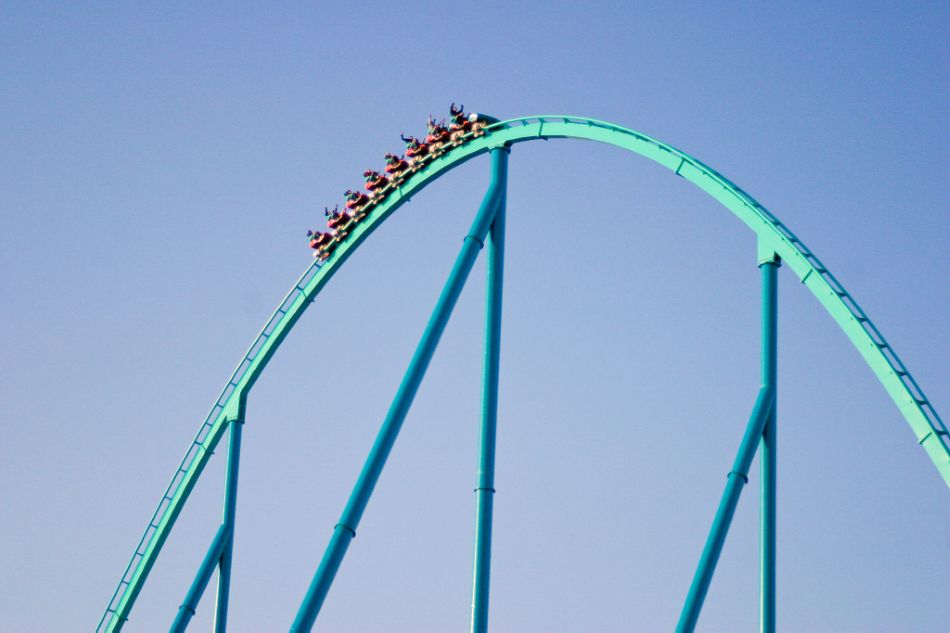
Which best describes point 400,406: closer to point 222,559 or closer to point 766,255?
point 766,255

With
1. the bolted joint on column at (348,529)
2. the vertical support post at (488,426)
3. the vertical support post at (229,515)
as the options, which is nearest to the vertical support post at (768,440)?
the vertical support post at (488,426)

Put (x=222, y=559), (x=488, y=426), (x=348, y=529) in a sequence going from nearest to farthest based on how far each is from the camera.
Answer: (x=348, y=529) → (x=488, y=426) → (x=222, y=559)

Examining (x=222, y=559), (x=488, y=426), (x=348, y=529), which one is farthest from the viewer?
(x=222, y=559)

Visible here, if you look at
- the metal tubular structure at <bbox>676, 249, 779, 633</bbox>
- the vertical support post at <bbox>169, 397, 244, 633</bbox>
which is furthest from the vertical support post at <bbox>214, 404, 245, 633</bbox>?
the metal tubular structure at <bbox>676, 249, 779, 633</bbox>

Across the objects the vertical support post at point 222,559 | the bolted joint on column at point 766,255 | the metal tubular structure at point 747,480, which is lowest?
the metal tubular structure at point 747,480

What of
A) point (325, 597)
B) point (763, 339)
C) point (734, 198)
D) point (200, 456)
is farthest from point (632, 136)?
point (200, 456)

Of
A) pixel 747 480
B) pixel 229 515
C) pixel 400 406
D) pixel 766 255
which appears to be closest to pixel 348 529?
pixel 400 406

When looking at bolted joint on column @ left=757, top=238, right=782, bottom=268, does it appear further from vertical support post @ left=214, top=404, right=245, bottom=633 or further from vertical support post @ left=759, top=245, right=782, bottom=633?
vertical support post @ left=214, top=404, right=245, bottom=633

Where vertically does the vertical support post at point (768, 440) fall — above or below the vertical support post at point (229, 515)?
below

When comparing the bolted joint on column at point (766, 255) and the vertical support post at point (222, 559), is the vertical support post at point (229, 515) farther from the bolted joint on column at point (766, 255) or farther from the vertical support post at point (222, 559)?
the bolted joint on column at point (766, 255)
